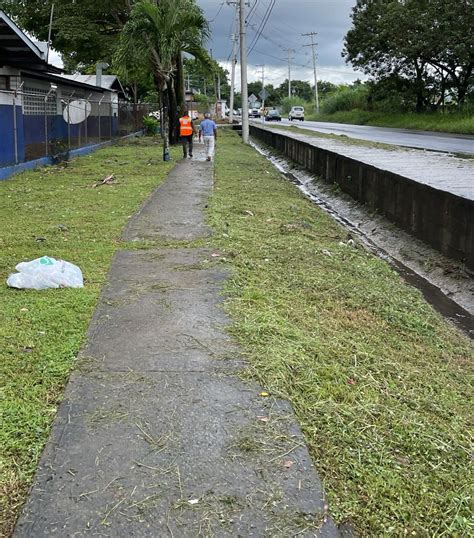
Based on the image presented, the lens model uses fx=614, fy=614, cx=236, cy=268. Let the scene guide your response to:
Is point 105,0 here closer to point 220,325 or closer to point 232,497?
point 220,325

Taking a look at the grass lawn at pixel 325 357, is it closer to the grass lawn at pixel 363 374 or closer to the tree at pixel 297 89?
the grass lawn at pixel 363 374

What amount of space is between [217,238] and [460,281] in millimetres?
3282

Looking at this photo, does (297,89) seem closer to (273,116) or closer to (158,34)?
(273,116)

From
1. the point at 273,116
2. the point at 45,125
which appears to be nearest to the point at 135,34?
the point at 45,125

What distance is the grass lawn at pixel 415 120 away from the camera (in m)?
36.2

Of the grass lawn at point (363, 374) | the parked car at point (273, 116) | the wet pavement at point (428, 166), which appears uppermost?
the parked car at point (273, 116)

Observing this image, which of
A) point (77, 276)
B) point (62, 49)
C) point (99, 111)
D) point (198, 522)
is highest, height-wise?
point (62, 49)

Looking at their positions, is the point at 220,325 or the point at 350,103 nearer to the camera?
the point at 220,325

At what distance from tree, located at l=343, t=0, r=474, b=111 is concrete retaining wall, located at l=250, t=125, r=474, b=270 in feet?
91.4

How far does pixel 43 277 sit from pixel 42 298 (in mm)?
409

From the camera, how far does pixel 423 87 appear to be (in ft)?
157

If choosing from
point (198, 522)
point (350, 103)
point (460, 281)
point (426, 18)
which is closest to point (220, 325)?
point (198, 522)

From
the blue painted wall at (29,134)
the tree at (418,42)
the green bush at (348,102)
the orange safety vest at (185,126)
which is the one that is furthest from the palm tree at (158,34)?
the green bush at (348,102)

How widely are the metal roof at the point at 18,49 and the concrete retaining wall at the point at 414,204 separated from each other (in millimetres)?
8664
